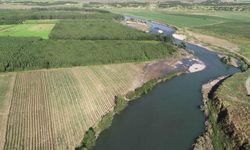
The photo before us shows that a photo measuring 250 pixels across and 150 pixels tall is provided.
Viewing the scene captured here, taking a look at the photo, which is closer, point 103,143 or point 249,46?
point 103,143

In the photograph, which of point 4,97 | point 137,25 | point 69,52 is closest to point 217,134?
point 4,97

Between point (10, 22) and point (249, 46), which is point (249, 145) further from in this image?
point (10, 22)

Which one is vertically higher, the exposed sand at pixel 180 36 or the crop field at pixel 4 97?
the exposed sand at pixel 180 36

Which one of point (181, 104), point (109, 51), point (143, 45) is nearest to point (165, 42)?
point (143, 45)

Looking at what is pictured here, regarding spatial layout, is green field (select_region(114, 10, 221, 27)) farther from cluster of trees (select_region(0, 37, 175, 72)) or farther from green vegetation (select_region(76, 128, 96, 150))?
green vegetation (select_region(76, 128, 96, 150))

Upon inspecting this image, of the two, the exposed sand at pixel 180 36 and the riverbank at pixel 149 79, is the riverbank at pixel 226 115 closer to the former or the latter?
the riverbank at pixel 149 79

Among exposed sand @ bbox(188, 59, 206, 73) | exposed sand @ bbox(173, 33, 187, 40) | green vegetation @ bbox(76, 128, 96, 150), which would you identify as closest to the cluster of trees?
exposed sand @ bbox(188, 59, 206, 73)

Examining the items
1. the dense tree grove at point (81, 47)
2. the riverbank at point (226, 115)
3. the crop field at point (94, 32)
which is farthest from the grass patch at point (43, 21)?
the riverbank at point (226, 115)
